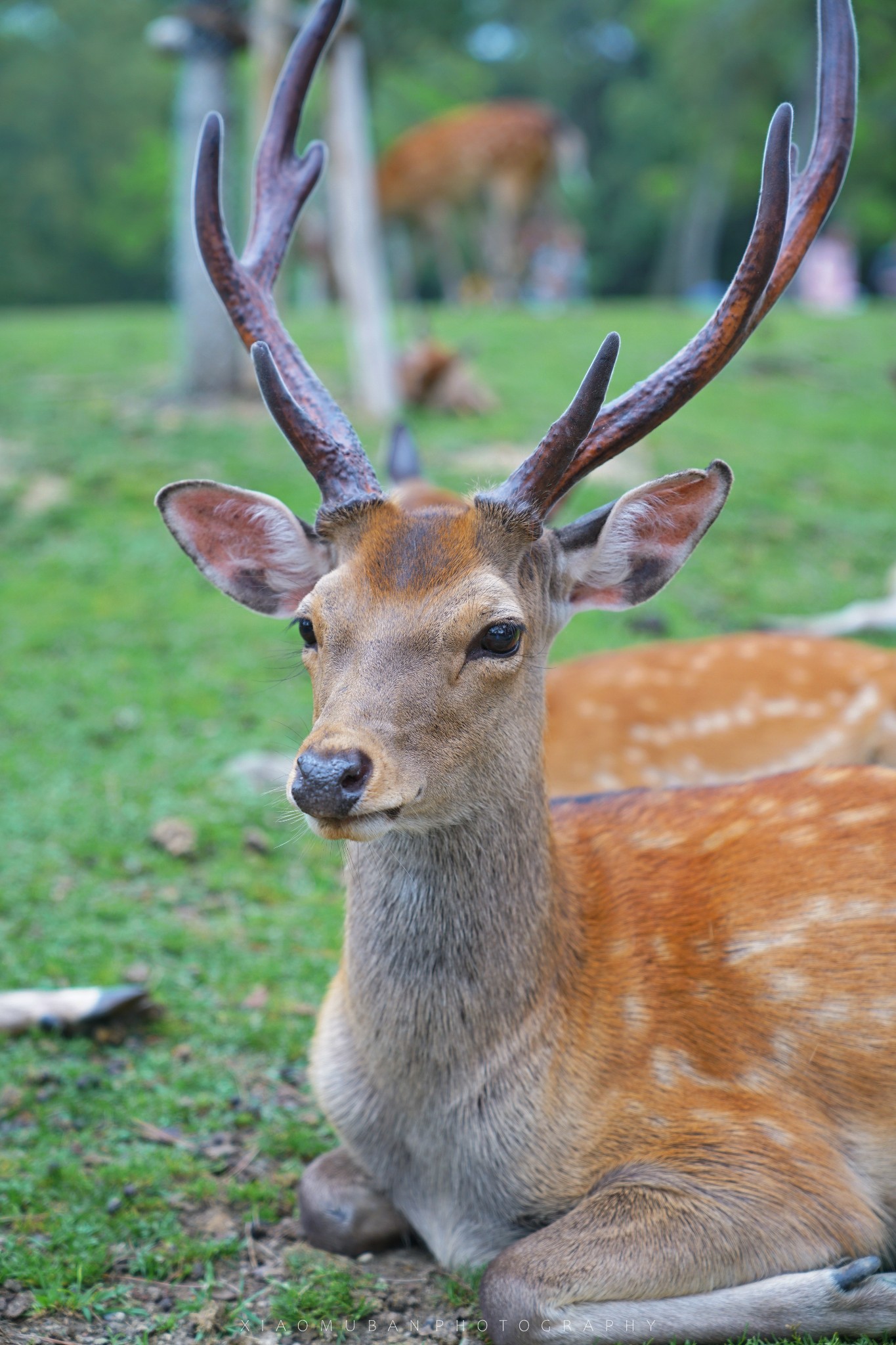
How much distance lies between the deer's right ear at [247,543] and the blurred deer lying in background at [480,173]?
17.2 meters

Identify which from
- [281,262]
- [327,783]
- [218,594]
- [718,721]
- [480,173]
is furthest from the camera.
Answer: [480,173]

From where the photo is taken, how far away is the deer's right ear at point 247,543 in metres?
3.00

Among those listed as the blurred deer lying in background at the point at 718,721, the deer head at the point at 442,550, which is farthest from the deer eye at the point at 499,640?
the blurred deer lying in background at the point at 718,721

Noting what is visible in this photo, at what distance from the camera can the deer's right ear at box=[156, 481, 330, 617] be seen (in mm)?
2998

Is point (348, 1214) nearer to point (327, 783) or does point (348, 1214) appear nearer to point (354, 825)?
point (354, 825)

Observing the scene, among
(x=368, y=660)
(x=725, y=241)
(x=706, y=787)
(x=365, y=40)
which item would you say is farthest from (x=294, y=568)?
(x=725, y=241)

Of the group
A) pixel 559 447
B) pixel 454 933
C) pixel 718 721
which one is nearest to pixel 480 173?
pixel 718 721

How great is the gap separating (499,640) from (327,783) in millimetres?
525

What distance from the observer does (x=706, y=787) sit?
349 cm

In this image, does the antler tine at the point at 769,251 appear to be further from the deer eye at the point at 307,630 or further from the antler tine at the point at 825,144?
the deer eye at the point at 307,630

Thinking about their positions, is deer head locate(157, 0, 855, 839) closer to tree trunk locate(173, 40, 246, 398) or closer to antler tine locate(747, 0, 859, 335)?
antler tine locate(747, 0, 859, 335)

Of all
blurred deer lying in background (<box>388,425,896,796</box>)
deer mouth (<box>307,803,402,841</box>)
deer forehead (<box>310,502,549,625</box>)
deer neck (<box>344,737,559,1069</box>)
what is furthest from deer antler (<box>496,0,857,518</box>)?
blurred deer lying in background (<box>388,425,896,796</box>)

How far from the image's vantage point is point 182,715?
6.29m

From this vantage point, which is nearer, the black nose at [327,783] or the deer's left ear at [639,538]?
the black nose at [327,783]
